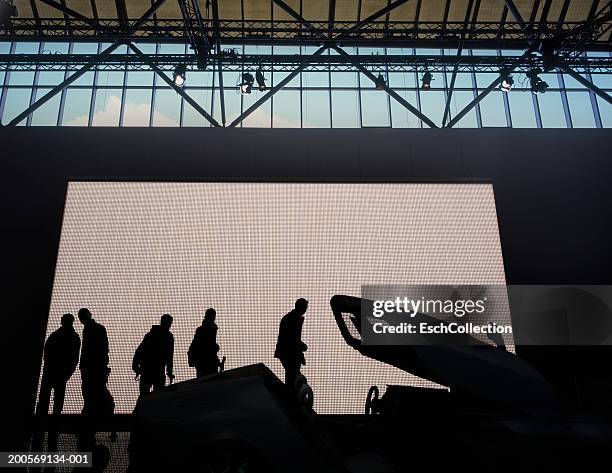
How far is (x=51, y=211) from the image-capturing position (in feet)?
23.5

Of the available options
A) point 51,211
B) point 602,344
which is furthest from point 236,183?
point 602,344

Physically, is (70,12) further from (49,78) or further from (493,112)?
(493,112)

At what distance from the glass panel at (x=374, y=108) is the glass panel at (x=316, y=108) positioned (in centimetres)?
88

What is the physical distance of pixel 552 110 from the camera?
11227 millimetres

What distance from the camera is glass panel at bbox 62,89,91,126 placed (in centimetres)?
1090

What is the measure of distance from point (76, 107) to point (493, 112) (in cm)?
1017

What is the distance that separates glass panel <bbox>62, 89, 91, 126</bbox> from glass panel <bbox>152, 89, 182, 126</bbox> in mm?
1309

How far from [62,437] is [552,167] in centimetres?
789

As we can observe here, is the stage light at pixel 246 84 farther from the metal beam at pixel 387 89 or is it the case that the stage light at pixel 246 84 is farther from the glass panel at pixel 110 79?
the glass panel at pixel 110 79

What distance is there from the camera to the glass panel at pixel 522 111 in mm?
11070

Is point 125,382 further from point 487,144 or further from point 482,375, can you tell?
point 487,144

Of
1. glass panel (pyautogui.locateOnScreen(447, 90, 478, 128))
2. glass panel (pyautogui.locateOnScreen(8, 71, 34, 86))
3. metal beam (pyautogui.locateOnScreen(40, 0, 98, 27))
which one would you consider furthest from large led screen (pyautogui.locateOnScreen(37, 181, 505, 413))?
glass panel (pyautogui.locateOnScreen(8, 71, 34, 86))

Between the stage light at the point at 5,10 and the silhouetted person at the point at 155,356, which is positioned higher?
the stage light at the point at 5,10

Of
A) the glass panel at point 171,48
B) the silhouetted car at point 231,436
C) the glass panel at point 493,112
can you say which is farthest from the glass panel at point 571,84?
the silhouetted car at point 231,436
